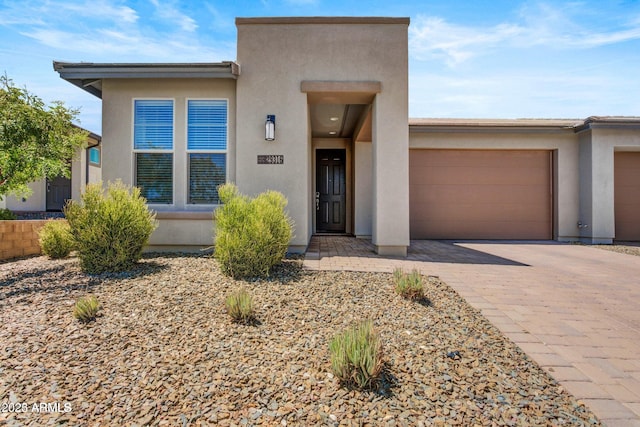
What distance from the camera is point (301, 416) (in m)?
1.64

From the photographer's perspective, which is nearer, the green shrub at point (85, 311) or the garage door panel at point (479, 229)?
the green shrub at point (85, 311)

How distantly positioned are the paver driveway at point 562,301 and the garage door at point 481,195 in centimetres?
192

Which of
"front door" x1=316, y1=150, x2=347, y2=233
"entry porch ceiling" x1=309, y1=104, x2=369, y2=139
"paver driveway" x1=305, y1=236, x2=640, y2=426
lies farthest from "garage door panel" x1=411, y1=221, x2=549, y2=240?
"entry porch ceiling" x1=309, y1=104, x2=369, y2=139

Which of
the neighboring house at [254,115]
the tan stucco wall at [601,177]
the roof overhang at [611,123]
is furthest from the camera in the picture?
the tan stucco wall at [601,177]

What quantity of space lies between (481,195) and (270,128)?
6500 millimetres

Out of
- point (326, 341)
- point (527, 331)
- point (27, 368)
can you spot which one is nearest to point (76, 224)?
point (27, 368)

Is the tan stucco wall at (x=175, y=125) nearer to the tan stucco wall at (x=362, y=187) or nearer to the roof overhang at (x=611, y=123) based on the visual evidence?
the tan stucco wall at (x=362, y=187)

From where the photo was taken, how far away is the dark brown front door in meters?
11.8

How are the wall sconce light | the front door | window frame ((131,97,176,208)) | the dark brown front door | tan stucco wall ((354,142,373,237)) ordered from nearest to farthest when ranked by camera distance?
the wall sconce light
window frame ((131,97,176,208))
tan stucco wall ((354,142,373,237))
the front door
the dark brown front door

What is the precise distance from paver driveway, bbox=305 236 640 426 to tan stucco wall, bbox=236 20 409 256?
1.16m

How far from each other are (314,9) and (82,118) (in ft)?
15.7

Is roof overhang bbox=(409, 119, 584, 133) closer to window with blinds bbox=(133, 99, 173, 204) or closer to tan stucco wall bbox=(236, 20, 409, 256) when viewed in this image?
tan stucco wall bbox=(236, 20, 409, 256)

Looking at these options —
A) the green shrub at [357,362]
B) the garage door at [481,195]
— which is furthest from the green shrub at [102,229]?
the garage door at [481,195]

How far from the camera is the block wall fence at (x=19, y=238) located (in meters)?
5.43
